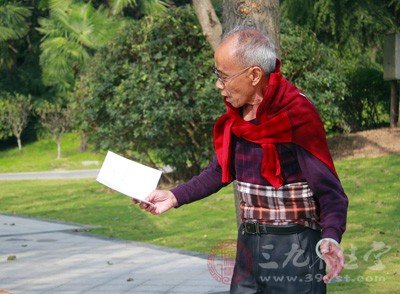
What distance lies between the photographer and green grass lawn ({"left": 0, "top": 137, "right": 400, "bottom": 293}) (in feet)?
28.9

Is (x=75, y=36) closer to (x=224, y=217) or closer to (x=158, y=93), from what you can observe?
(x=158, y=93)

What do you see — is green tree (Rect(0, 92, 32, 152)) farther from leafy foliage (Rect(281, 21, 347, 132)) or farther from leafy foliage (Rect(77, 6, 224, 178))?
leafy foliage (Rect(281, 21, 347, 132))

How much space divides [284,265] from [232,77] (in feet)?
2.62

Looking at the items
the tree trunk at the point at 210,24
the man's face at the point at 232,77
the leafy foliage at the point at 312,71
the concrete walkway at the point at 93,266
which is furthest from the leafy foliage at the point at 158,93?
the man's face at the point at 232,77

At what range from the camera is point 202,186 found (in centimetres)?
430

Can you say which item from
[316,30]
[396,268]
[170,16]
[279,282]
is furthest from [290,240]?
[316,30]

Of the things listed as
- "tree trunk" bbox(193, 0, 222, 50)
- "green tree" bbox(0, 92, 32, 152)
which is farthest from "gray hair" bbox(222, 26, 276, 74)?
"green tree" bbox(0, 92, 32, 152)

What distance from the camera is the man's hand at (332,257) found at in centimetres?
360

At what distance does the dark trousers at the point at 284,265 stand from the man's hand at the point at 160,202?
0.51m

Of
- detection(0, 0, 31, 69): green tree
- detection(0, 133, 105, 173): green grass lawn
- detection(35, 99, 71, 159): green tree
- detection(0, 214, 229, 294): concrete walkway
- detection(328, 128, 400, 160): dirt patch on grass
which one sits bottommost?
detection(0, 133, 105, 173): green grass lawn

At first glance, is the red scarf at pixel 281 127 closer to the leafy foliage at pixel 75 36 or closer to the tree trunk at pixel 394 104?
the tree trunk at pixel 394 104

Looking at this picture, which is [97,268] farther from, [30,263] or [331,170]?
[331,170]

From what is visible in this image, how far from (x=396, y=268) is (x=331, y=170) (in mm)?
5005

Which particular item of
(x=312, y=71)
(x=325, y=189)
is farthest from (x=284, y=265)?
(x=312, y=71)
